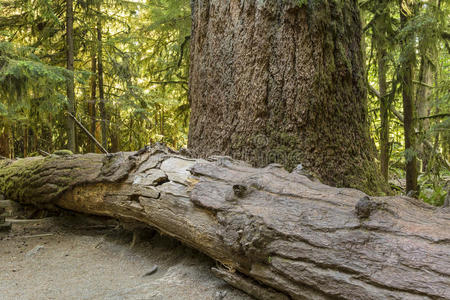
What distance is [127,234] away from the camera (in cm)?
433

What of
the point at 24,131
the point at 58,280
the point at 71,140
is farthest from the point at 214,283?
the point at 24,131

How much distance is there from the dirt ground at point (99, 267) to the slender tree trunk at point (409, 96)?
3.94 m

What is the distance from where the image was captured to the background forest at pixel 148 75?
521 cm

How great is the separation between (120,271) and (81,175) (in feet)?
5.85

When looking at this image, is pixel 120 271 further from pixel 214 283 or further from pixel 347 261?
pixel 347 261

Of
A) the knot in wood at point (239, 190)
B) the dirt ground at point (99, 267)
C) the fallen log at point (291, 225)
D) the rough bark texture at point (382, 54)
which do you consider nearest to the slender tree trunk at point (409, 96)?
the rough bark texture at point (382, 54)

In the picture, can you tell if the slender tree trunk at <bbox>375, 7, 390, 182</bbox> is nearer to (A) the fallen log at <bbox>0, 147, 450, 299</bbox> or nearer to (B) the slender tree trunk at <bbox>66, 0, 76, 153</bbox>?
(A) the fallen log at <bbox>0, 147, 450, 299</bbox>

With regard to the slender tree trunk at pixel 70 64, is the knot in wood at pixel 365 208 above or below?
below

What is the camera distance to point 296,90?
3.60 meters

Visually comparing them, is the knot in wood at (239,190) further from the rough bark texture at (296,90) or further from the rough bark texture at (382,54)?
the rough bark texture at (382,54)

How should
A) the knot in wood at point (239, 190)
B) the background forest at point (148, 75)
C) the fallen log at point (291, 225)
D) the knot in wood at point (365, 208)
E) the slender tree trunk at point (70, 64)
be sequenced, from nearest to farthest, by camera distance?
1. the fallen log at point (291, 225)
2. the knot in wood at point (365, 208)
3. the knot in wood at point (239, 190)
4. the background forest at point (148, 75)
5. the slender tree trunk at point (70, 64)

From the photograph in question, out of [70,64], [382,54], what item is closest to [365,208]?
[382,54]

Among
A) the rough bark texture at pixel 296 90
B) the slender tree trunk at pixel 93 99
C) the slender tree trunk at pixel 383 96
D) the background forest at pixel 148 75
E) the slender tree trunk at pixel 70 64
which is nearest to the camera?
the rough bark texture at pixel 296 90

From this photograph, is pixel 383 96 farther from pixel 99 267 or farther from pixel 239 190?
pixel 99 267
